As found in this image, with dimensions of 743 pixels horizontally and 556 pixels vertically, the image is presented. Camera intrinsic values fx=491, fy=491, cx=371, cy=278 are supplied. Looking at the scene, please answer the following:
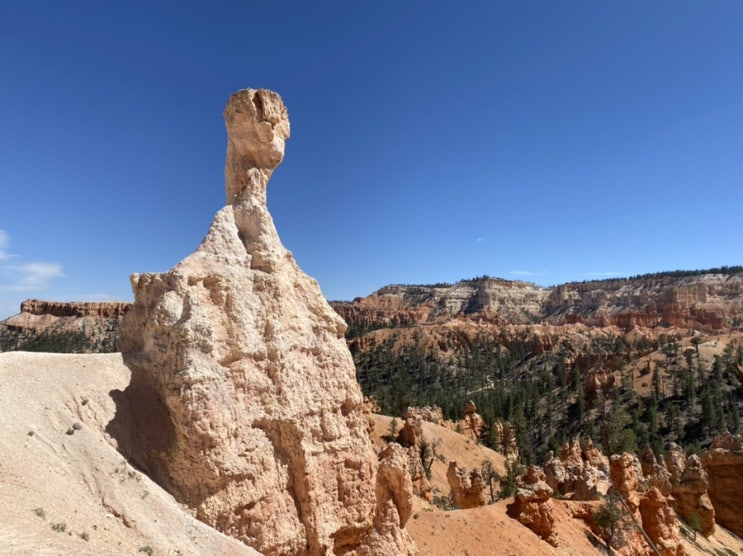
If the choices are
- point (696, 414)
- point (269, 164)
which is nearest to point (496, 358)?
point (696, 414)

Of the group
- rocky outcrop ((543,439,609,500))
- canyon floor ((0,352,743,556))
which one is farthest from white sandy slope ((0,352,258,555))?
rocky outcrop ((543,439,609,500))

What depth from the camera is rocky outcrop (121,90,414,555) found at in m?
9.68

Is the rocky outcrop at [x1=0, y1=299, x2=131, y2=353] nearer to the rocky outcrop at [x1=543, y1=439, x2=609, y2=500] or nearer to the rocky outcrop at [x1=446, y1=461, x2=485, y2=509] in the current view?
the rocky outcrop at [x1=446, y1=461, x2=485, y2=509]

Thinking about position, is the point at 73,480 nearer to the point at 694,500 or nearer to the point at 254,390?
the point at 254,390

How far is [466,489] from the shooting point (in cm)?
3372

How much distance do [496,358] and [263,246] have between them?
119 meters

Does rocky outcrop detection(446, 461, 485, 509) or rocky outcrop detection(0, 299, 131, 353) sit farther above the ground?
rocky outcrop detection(0, 299, 131, 353)

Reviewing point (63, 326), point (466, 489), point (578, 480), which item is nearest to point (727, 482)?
point (578, 480)

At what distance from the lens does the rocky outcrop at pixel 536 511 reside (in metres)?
23.3

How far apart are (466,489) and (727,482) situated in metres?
23.2

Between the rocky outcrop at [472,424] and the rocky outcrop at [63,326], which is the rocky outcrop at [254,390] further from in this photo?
the rocky outcrop at [63,326]

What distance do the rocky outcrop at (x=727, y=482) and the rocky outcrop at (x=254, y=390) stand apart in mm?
37576

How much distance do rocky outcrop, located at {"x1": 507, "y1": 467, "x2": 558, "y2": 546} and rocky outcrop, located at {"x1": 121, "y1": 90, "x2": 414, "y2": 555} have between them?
11.0m

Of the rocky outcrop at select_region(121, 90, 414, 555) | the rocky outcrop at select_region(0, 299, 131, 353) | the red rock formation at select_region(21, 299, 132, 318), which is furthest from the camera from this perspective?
the red rock formation at select_region(21, 299, 132, 318)
